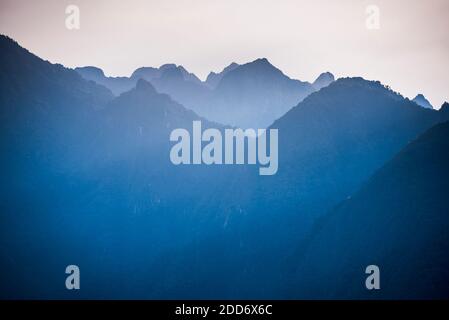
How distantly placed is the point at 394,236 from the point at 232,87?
2342 inches

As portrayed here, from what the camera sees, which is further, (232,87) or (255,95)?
(232,87)

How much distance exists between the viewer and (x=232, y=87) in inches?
3162

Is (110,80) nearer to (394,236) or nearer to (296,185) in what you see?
(296,185)

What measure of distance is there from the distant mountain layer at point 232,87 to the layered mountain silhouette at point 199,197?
19.2 m

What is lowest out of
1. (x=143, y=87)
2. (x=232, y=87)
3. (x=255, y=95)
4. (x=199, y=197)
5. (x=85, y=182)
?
(x=199, y=197)

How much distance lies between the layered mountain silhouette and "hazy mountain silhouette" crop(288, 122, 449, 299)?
0.35ft

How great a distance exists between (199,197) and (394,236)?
25.1 metres

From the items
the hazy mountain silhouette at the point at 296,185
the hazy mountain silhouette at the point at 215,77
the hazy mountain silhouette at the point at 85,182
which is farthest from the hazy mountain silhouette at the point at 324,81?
the hazy mountain silhouette at the point at 85,182

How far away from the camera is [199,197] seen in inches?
1812

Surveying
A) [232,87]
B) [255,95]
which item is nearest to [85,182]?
[232,87]

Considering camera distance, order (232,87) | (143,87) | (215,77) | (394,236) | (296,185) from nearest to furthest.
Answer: (394,236), (296,185), (143,87), (232,87), (215,77)

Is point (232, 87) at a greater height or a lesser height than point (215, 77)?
lesser

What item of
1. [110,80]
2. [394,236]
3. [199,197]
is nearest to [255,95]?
[110,80]

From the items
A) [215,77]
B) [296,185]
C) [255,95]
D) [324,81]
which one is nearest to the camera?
[296,185]
